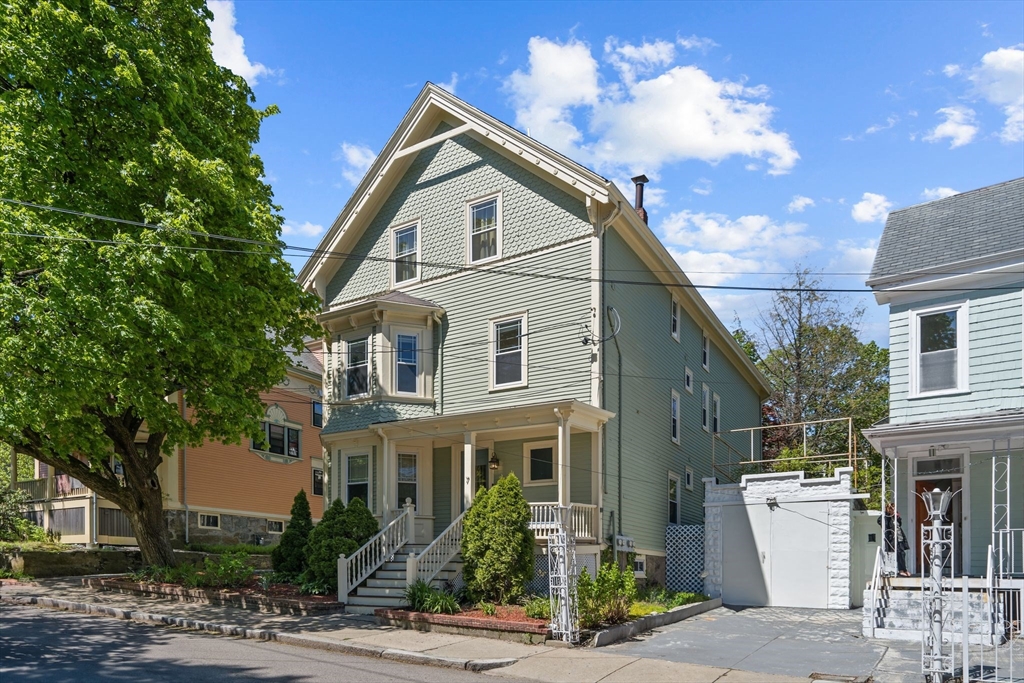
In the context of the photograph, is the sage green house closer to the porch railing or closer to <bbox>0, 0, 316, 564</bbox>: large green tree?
the porch railing

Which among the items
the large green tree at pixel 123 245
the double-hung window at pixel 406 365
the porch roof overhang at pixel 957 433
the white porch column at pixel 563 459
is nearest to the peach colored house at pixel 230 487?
the double-hung window at pixel 406 365

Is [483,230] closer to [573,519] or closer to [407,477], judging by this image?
[407,477]

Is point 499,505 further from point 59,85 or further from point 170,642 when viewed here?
point 59,85

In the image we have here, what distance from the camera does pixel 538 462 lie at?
2080cm

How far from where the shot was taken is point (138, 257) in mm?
15812

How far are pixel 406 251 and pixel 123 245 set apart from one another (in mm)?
9171

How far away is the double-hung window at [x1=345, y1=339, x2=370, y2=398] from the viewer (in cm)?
2272

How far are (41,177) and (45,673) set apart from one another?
29.5 feet

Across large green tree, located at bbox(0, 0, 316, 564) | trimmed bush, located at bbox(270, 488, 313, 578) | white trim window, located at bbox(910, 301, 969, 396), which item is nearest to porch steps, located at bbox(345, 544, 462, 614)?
trimmed bush, located at bbox(270, 488, 313, 578)

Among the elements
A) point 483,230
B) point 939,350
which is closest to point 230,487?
point 483,230

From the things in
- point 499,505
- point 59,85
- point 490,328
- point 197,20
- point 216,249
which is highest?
point 197,20

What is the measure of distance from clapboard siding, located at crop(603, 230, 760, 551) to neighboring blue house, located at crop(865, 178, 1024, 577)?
5.64 m

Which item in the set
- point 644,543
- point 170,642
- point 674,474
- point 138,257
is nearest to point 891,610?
point 644,543

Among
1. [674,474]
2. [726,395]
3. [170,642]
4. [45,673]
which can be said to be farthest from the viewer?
[726,395]
